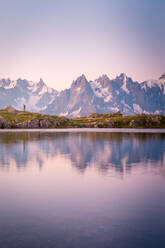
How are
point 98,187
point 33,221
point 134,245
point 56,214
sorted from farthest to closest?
point 98,187, point 56,214, point 33,221, point 134,245

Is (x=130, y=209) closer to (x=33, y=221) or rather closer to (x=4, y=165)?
(x=33, y=221)

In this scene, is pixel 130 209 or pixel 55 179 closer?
pixel 130 209

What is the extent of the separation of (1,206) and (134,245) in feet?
40.9

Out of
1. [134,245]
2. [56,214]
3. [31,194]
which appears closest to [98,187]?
[31,194]

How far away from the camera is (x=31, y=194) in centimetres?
2591

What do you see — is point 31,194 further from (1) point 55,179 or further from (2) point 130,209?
(2) point 130,209

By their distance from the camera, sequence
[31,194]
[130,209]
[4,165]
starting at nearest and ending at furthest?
[130,209] → [31,194] → [4,165]

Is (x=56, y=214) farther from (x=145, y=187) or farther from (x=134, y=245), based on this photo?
(x=145, y=187)

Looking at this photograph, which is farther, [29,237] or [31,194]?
[31,194]

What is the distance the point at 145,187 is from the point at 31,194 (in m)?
13.3

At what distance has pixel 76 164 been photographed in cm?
4488

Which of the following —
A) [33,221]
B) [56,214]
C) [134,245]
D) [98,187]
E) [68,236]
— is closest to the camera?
[134,245]

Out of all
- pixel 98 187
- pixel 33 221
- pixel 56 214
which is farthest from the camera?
pixel 98 187

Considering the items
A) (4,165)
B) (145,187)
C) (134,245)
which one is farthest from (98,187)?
(4,165)
